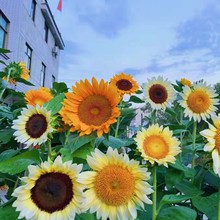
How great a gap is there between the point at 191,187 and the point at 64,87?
1.71 feet

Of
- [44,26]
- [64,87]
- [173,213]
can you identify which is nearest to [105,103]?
[173,213]

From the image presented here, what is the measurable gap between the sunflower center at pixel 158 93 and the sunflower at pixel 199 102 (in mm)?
130

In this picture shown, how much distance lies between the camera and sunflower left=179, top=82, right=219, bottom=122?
0.90 m

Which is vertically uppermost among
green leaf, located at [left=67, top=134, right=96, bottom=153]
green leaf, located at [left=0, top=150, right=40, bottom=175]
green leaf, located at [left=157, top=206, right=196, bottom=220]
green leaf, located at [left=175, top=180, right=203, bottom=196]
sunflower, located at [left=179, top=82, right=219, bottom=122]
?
sunflower, located at [left=179, top=82, right=219, bottom=122]

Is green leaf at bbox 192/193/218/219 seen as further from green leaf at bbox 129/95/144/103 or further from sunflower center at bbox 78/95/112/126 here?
green leaf at bbox 129/95/144/103

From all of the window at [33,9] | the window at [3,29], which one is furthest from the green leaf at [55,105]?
the window at [33,9]

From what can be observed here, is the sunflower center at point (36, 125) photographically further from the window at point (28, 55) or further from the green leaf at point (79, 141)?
the window at point (28, 55)

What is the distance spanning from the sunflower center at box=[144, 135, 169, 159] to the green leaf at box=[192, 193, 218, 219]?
0.42 feet

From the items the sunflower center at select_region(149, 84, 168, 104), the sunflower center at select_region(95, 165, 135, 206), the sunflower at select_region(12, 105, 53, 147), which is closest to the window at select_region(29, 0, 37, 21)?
the sunflower center at select_region(149, 84, 168, 104)

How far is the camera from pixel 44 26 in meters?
13.0

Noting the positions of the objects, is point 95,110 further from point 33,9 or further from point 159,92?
point 33,9

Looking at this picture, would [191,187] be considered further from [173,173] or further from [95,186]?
[95,186]

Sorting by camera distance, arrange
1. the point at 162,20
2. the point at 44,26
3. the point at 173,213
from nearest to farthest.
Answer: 1. the point at 173,213
2. the point at 162,20
3. the point at 44,26

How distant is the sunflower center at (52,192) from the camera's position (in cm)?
54
